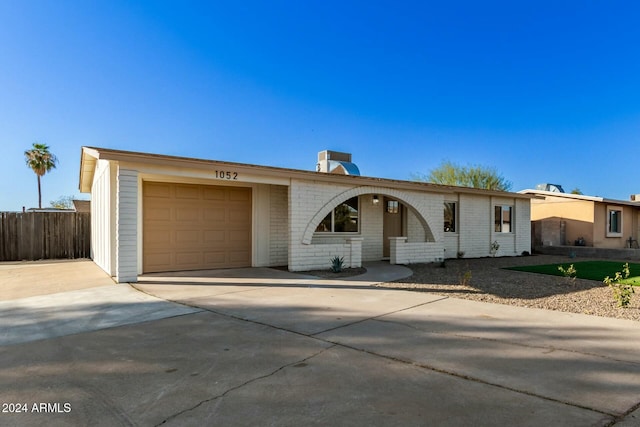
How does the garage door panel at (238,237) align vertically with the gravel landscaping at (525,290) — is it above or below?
above

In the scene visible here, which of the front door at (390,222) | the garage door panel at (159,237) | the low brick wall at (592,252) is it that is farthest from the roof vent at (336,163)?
the low brick wall at (592,252)

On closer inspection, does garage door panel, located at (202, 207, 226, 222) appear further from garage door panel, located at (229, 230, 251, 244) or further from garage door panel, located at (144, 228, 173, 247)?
garage door panel, located at (144, 228, 173, 247)

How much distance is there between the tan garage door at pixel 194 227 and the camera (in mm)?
10102

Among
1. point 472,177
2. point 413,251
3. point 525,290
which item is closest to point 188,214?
point 413,251

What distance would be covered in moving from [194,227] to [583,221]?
18.9 metres

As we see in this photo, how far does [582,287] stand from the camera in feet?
28.2

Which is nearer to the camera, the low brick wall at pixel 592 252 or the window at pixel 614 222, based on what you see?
the low brick wall at pixel 592 252

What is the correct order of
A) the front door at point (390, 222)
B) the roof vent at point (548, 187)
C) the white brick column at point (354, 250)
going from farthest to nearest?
1. the roof vent at point (548, 187)
2. the front door at point (390, 222)
3. the white brick column at point (354, 250)

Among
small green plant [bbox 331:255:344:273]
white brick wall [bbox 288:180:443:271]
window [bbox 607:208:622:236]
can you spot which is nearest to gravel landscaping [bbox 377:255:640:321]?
small green plant [bbox 331:255:344:273]

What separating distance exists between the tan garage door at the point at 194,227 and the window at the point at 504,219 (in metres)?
11.5

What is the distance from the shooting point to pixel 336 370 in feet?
11.6

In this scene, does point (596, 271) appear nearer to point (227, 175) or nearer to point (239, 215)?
point (239, 215)

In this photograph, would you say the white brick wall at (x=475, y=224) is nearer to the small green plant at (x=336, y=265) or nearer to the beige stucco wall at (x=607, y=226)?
the beige stucco wall at (x=607, y=226)

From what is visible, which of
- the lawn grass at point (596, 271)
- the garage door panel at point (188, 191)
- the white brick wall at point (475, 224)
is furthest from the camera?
the white brick wall at point (475, 224)
